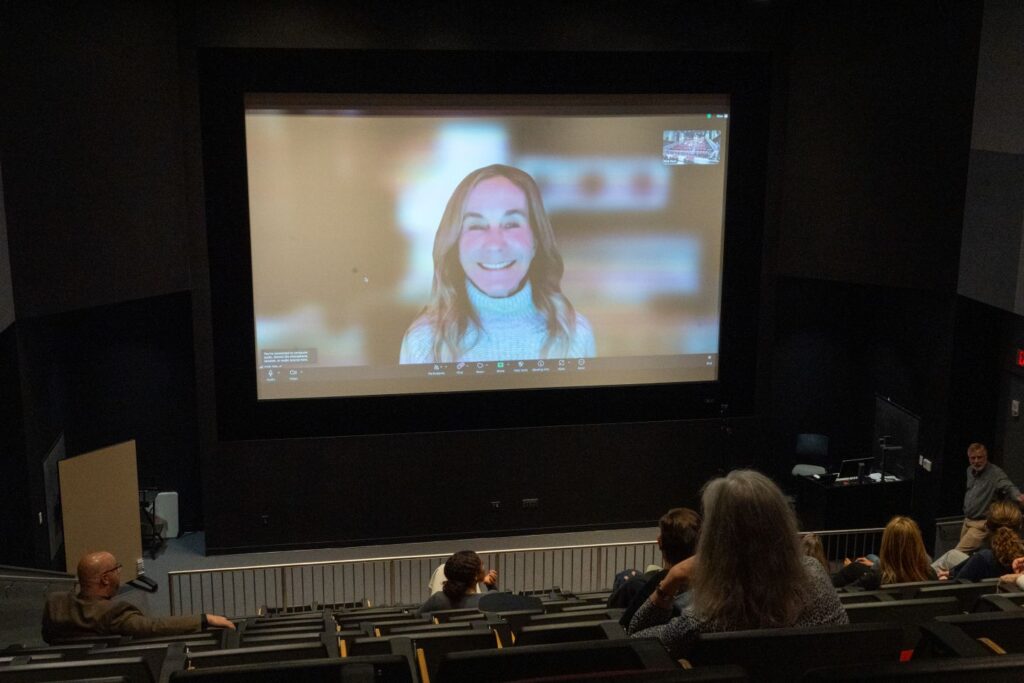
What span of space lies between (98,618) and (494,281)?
5.89 m

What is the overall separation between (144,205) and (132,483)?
9.93 feet

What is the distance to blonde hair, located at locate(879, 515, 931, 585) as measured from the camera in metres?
5.89

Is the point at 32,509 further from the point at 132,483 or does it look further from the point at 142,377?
the point at 142,377

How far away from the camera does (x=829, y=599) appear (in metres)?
2.41

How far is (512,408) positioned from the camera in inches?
424

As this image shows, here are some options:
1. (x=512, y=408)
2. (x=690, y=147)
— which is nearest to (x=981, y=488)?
(x=690, y=147)

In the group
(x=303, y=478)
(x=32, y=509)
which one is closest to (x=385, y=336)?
(x=303, y=478)

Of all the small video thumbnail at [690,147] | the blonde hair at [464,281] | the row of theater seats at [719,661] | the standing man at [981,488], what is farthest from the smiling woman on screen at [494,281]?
the row of theater seats at [719,661]

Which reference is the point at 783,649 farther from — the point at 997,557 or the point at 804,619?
the point at 997,557

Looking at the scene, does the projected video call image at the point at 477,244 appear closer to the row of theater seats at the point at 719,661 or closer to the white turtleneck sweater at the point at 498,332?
the white turtleneck sweater at the point at 498,332

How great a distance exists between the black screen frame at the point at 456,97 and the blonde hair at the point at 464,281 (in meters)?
0.67

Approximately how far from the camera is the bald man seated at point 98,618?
5.17 meters

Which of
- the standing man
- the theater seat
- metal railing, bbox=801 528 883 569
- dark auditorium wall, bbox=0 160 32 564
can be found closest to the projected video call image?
dark auditorium wall, bbox=0 160 32 564

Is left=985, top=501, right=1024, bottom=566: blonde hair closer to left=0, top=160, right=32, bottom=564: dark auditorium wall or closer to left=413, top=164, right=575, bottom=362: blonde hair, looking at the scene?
left=413, top=164, right=575, bottom=362: blonde hair
